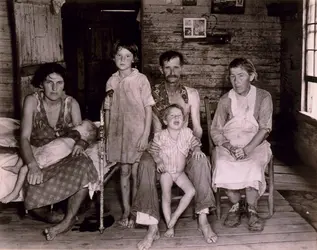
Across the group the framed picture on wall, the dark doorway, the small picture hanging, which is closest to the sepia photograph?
the framed picture on wall

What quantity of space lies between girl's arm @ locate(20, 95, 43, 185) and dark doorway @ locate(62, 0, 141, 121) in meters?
4.97

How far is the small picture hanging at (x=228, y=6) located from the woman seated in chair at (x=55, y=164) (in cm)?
329

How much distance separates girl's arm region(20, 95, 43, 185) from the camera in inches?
124

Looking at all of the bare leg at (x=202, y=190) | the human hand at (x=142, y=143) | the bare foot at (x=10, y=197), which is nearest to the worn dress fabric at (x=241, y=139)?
the bare leg at (x=202, y=190)

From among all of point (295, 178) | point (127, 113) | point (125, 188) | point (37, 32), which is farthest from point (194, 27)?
point (125, 188)

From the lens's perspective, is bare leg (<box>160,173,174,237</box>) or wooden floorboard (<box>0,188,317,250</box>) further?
bare leg (<box>160,173,174,237</box>)

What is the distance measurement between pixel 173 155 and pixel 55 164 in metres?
0.94

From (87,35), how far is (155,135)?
18.2 feet

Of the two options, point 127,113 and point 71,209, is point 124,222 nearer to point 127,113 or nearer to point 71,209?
point 71,209

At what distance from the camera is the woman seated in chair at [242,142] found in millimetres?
3279

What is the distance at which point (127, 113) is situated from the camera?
3.37m

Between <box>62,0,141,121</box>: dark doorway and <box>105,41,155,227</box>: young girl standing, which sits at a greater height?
<box>62,0,141,121</box>: dark doorway

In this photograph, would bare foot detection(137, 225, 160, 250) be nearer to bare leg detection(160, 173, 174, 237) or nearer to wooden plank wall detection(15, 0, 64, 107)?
bare leg detection(160, 173, 174, 237)

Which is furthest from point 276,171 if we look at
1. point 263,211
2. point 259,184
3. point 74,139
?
point 74,139
